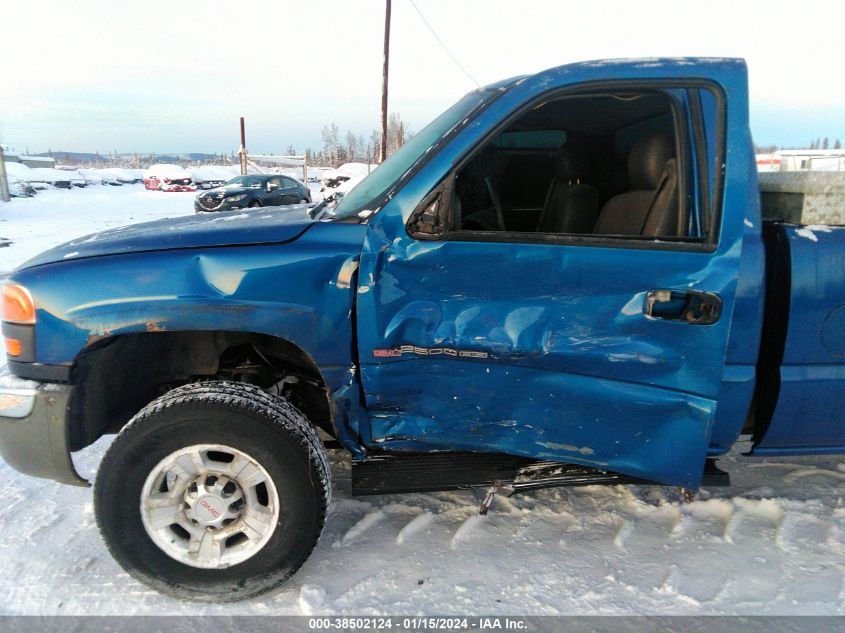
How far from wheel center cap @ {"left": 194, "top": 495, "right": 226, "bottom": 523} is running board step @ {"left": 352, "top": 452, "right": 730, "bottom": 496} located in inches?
21.5

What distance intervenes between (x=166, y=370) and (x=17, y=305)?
2.13 feet

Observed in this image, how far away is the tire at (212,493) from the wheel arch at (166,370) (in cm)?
24

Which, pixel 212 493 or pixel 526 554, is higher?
pixel 212 493

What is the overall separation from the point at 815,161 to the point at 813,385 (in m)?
4.16

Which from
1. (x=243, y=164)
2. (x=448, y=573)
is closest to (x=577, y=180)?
(x=448, y=573)

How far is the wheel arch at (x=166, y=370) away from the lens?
2344 millimetres

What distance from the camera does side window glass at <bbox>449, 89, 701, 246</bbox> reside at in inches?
88.7

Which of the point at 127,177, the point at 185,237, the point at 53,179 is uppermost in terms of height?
the point at 185,237

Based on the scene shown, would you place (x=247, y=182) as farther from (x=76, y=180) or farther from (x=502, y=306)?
(x=76, y=180)

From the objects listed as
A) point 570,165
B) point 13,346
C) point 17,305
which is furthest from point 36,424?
point 570,165

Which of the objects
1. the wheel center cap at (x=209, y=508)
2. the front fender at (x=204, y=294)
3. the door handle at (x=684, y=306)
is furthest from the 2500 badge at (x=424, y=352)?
the wheel center cap at (x=209, y=508)

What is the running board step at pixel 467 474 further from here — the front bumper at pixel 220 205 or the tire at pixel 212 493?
the front bumper at pixel 220 205

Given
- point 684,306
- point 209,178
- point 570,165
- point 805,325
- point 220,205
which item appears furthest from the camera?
point 209,178

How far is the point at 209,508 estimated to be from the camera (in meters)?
2.27
